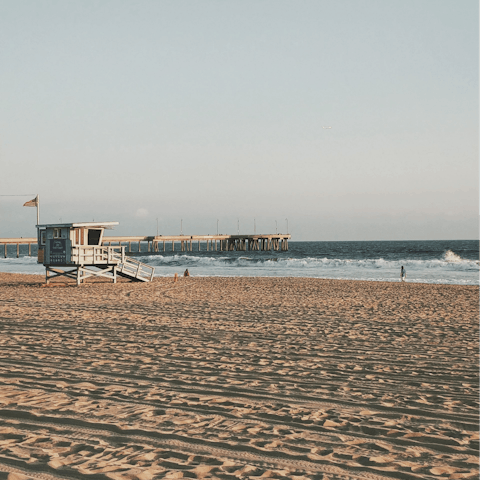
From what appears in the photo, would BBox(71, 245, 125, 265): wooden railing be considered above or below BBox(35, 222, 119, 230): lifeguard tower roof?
below

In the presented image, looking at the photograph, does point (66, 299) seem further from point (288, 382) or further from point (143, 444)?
point (143, 444)

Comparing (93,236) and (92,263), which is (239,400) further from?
(93,236)

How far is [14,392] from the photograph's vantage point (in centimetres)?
524

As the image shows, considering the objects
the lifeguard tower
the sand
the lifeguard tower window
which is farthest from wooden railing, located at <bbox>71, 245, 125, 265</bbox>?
the sand

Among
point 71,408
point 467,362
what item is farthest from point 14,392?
point 467,362

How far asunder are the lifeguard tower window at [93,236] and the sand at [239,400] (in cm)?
1251

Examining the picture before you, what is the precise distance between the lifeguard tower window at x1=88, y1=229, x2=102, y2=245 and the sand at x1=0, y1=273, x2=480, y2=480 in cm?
1251

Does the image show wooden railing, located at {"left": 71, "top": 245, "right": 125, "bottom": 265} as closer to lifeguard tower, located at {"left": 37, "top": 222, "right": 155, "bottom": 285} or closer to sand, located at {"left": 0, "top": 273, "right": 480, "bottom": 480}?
lifeguard tower, located at {"left": 37, "top": 222, "right": 155, "bottom": 285}

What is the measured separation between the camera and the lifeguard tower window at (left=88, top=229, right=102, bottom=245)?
23016mm

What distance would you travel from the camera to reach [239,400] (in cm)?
508

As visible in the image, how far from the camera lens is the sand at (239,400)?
3.60 meters

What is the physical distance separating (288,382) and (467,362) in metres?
2.86

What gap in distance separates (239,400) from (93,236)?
19400 mm

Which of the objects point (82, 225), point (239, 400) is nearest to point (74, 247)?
point (82, 225)
